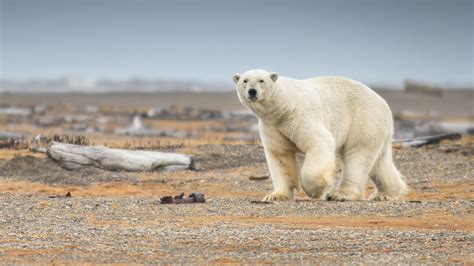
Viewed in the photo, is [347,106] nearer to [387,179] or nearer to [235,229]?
[387,179]

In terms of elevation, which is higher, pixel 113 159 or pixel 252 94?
pixel 252 94

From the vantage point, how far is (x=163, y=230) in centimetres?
1310

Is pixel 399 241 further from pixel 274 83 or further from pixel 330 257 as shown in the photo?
pixel 274 83

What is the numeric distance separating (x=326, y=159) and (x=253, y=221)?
105 inches

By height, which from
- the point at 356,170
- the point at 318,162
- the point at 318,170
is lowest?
the point at 356,170

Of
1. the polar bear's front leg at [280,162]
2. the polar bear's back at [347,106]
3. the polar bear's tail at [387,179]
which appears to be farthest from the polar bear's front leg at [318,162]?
the polar bear's tail at [387,179]

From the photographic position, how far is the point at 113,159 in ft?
71.1

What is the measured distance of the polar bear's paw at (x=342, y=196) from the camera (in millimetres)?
16969

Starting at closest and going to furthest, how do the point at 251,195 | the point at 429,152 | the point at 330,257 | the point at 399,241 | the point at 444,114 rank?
1. the point at 330,257
2. the point at 399,241
3. the point at 251,195
4. the point at 429,152
5. the point at 444,114

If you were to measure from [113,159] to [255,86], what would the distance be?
20.2ft

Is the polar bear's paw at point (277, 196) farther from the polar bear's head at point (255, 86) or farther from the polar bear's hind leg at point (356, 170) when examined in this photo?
the polar bear's head at point (255, 86)

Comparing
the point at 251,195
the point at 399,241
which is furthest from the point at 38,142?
the point at 399,241

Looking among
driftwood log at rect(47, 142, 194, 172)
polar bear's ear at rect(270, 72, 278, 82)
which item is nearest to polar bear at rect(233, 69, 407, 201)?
polar bear's ear at rect(270, 72, 278, 82)

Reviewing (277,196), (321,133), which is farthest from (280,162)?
(321,133)
